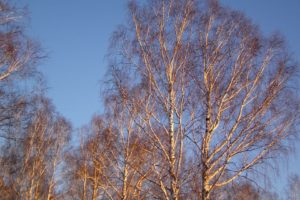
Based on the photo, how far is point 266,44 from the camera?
431 inches

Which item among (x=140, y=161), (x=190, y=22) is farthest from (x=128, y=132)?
(x=190, y=22)

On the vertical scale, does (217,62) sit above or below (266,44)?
below

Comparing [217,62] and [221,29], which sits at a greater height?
[221,29]

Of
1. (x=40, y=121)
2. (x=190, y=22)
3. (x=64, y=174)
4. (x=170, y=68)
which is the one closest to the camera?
(x=170, y=68)

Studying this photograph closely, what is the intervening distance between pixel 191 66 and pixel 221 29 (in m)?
1.46

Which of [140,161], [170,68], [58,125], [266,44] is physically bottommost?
[140,161]

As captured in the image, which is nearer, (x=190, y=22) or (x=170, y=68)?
(x=170, y=68)

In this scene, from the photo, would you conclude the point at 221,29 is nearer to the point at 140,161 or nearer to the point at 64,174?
the point at 140,161

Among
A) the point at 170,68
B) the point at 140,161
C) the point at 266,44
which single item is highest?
the point at 266,44

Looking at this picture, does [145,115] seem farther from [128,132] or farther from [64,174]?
[64,174]

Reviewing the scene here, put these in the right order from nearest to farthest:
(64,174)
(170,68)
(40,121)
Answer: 1. (170,68)
2. (40,121)
3. (64,174)

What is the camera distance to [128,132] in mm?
16516

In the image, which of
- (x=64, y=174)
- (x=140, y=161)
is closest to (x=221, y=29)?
(x=140, y=161)

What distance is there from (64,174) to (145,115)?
1302cm
